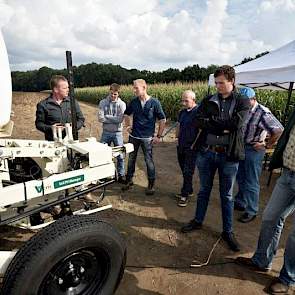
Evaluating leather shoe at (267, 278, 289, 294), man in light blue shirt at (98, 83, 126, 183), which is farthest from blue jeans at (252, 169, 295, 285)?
man in light blue shirt at (98, 83, 126, 183)

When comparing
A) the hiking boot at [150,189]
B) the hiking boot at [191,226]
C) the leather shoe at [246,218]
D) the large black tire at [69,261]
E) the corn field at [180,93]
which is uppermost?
the corn field at [180,93]

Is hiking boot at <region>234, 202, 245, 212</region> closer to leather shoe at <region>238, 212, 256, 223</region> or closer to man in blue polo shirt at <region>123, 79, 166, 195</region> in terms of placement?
leather shoe at <region>238, 212, 256, 223</region>

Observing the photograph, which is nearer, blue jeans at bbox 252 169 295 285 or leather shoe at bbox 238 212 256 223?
blue jeans at bbox 252 169 295 285

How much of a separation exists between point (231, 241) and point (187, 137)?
5.14 feet

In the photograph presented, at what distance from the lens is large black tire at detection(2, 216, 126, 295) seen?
1.82m

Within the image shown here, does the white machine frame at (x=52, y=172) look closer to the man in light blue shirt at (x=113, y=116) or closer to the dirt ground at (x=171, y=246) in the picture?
the dirt ground at (x=171, y=246)

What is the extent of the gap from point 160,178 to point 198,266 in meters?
2.77

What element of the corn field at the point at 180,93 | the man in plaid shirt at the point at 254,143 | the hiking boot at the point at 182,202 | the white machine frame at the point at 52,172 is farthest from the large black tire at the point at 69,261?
the corn field at the point at 180,93

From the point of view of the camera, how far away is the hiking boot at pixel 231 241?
3.23m

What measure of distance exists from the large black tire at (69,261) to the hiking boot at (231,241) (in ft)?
4.80

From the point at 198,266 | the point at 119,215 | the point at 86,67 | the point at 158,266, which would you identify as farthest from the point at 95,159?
the point at 86,67

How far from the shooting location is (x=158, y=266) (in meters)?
2.95

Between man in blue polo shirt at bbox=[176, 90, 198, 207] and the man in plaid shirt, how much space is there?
69cm

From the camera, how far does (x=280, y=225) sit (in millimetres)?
2699
